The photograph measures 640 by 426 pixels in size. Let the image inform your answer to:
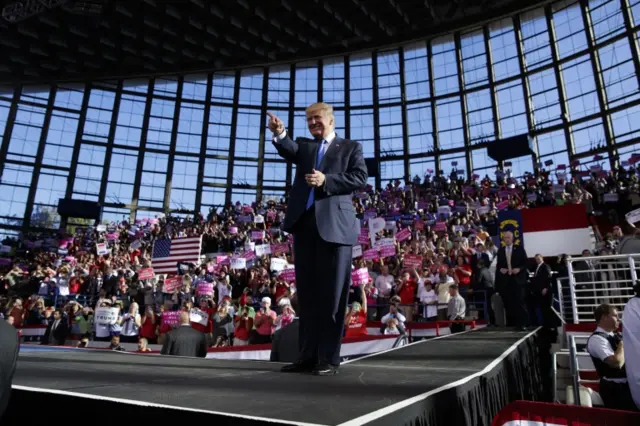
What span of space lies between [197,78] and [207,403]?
1243 inches

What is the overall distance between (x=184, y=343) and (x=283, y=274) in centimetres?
679

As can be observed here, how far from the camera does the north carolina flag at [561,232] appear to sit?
1139cm

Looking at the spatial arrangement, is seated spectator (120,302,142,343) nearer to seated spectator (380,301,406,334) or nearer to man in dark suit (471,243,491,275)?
seated spectator (380,301,406,334)

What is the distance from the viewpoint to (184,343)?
5246 mm

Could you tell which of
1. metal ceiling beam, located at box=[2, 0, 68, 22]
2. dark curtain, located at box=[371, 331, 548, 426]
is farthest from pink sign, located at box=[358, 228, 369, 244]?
metal ceiling beam, located at box=[2, 0, 68, 22]

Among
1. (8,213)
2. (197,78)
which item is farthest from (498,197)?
(8,213)

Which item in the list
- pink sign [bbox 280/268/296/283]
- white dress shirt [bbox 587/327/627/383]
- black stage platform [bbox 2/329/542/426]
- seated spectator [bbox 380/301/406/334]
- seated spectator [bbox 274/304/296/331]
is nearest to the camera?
black stage platform [bbox 2/329/542/426]

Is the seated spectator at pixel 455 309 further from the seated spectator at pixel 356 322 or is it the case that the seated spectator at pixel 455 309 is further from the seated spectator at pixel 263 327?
the seated spectator at pixel 263 327

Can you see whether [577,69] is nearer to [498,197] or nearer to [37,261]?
[498,197]

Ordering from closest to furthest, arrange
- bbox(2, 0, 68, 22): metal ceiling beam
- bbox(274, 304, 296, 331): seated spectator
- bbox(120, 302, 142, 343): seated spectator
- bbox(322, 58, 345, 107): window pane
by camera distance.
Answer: bbox(274, 304, 296, 331): seated spectator, bbox(120, 302, 142, 343): seated spectator, bbox(2, 0, 68, 22): metal ceiling beam, bbox(322, 58, 345, 107): window pane

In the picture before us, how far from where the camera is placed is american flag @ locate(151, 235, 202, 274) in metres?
13.8

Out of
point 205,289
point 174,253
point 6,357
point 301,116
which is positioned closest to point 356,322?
point 205,289

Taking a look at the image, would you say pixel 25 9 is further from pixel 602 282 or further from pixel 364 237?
pixel 602 282

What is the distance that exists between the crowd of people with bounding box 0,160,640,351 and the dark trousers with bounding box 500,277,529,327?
4.59 feet
